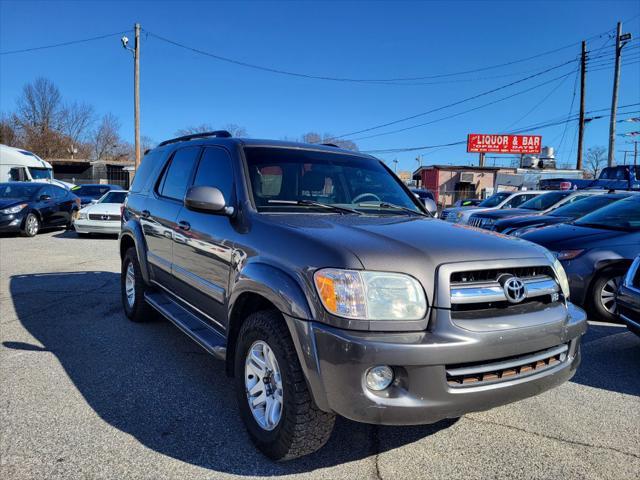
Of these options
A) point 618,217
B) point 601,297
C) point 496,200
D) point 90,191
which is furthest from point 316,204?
point 90,191

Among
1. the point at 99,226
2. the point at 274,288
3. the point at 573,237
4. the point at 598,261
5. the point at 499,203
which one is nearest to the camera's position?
the point at 274,288

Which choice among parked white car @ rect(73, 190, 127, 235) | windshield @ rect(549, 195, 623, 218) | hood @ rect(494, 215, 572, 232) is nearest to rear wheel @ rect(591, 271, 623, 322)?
hood @ rect(494, 215, 572, 232)

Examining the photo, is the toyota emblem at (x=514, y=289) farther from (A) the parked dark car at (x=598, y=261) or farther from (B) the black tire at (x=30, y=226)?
(B) the black tire at (x=30, y=226)

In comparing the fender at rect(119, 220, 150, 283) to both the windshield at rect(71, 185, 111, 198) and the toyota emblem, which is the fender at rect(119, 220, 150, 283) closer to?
the toyota emblem

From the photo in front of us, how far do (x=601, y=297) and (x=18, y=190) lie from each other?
15.1 meters

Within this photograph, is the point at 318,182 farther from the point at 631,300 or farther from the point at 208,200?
the point at 631,300

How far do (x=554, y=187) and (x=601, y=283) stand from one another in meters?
13.6

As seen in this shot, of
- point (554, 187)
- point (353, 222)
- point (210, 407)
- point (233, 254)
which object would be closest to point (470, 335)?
point (353, 222)

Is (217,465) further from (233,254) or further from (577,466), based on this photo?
(577,466)

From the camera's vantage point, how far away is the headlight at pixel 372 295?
7.56 feet

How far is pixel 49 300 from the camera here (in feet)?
20.9

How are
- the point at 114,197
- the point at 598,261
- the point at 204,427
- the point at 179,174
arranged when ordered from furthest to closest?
the point at 114,197, the point at 598,261, the point at 179,174, the point at 204,427

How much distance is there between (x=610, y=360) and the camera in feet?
14.9

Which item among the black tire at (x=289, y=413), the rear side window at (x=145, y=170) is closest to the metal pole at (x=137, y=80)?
the rear side window at (x=145, y=170)
